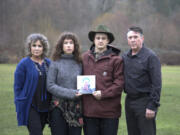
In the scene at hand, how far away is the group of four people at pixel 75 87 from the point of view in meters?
4.16

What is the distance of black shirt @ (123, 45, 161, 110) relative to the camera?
4273 millimetres

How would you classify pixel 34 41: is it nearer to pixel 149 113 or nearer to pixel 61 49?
pixel 61 49

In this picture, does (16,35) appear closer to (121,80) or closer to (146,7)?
(146,7)

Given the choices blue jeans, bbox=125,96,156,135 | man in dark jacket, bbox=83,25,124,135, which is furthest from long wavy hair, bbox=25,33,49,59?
blue jeans, bbox=125,96,156,135

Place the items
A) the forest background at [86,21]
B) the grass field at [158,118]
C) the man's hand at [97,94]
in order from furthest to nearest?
1. the forest background at [86,21]
2. the grass field at [158,118]
3. the man's hand at [97,94]

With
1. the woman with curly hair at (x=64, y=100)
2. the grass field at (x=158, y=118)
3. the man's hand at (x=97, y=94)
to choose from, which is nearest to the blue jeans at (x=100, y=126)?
the woman with curly hair at (x=64, y=100)

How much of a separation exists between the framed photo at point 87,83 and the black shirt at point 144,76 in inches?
22.1

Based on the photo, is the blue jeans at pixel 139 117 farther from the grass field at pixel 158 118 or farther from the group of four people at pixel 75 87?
the grass field at pixel 158 118

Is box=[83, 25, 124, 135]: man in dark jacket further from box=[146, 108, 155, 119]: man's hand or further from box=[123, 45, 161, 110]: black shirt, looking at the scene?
box=[146, 108, 155, 119]: man's hand

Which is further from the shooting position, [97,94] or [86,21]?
[86,21]

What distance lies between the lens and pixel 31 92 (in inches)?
165

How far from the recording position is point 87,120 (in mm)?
4246

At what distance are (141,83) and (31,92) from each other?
157 cm

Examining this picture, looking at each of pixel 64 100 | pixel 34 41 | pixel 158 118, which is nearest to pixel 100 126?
pixel 64 100
